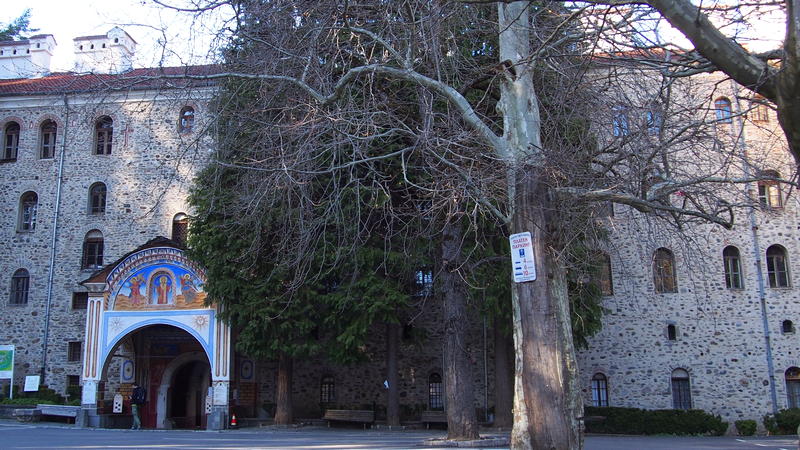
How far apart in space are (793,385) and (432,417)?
458 inches

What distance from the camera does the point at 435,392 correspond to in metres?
23.1

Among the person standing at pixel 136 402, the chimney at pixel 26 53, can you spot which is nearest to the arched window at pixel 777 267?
the person standing at pixel 136 402

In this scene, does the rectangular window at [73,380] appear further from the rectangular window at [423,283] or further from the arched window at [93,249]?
the rectangular window at [423,283]

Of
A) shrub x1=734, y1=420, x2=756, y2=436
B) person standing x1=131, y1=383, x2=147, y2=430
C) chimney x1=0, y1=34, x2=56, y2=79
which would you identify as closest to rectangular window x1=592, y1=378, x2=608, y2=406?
shrub x1=734, y1=420, x2=756, y2=436

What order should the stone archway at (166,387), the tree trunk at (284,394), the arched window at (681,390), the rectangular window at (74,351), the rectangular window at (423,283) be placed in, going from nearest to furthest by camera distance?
1. the rectangular window at (423,283)
2. the tree trunk at (284,394)
3. the arched window at (681,390)
4. the stone archway at (166,387)
5. the rectangular window at (74,351)

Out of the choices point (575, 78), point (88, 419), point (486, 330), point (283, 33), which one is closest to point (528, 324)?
point (575, 78)

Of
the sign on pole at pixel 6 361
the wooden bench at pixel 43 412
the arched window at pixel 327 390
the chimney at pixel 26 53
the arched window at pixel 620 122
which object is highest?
the chimney at pixel 26 53

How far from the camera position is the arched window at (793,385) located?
22.0 m

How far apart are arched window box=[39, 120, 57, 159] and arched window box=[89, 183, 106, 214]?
2333mm

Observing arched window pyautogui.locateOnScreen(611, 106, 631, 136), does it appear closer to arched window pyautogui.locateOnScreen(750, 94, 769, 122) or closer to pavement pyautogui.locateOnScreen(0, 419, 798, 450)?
arched window pyautogui.locateOnScreen(750, 94, 769, 122)

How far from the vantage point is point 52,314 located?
2455cm

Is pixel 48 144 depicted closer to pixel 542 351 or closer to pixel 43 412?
pixel 43 412

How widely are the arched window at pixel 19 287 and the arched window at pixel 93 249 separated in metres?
2.31

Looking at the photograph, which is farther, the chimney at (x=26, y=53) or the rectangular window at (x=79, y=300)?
the chimney at (x=26, y=53)
